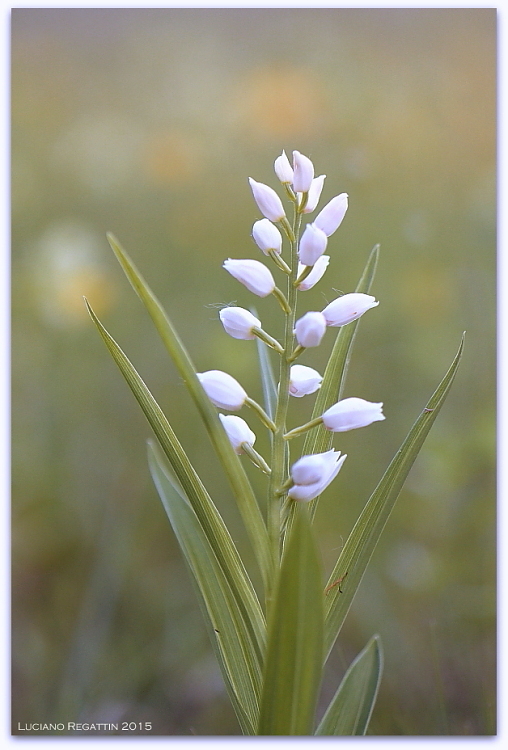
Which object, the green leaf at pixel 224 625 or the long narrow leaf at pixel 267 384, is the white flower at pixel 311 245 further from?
the green leaf at pixel 224 625

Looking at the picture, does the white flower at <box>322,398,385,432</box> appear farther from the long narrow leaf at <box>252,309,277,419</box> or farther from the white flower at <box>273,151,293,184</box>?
the white flower at <box>273,151,293,184</box>

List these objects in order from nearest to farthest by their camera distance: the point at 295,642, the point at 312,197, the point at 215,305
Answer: the point at 295,642, the point at 312,197, the point at 215,305

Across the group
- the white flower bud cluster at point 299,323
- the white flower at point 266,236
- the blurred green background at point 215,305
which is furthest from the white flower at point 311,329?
the blurred green background at point 215,305

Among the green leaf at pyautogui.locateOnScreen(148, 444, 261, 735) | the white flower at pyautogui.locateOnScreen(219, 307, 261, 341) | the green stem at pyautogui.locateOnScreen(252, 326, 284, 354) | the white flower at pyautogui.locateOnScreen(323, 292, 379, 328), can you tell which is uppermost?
the white flower at pyautogui.locateOnScreen(323, 292, 379, 328)

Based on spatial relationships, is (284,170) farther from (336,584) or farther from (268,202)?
(336,584)

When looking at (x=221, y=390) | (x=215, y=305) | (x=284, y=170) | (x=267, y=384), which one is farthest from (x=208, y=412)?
(x=215, y=305)

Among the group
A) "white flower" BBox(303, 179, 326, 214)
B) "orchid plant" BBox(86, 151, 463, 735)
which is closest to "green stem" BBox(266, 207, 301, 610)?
"orchid plant" BBox(86, 151, 463, 735)
